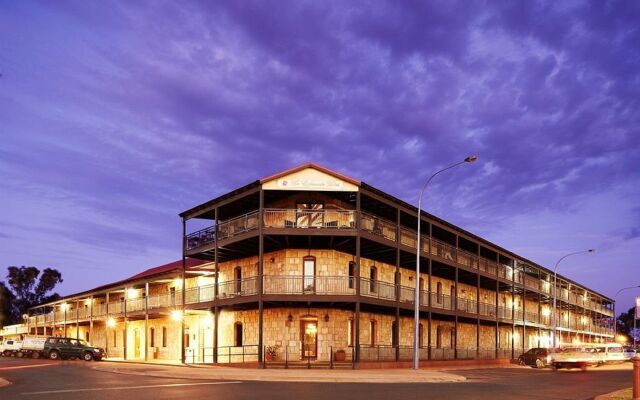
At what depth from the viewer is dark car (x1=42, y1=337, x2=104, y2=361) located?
45.4 meters

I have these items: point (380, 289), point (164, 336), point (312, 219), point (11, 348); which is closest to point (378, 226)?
point (380, 289)

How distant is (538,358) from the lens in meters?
43.4

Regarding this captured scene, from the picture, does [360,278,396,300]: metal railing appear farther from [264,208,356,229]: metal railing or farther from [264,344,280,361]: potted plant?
[264,344,280,361]: potted plant

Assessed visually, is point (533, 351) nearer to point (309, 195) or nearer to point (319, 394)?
point (309, 195)

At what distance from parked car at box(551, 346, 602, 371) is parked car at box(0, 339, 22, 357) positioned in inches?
1575

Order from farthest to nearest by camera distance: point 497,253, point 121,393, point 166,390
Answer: point 497,253 → point 166,390 → point 121,393

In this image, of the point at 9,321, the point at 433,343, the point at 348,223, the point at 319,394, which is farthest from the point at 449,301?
the point at 9,321

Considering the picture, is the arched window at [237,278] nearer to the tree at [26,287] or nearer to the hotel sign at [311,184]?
the hotel sign at [311,184]

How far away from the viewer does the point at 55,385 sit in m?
19.3

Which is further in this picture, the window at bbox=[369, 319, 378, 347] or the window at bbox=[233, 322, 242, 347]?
the window at bbox=[369, 319, 378, 347]

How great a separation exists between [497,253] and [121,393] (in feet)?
134

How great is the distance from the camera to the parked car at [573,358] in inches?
1467

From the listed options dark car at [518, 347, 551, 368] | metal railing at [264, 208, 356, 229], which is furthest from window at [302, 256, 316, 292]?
dark car at [518, 347, 551, 368]

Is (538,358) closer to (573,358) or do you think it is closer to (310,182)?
(573,358)
